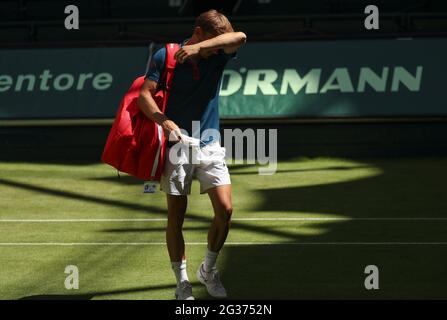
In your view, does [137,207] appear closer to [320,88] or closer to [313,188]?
[313,188]

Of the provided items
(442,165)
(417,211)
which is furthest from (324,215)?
(442,165)

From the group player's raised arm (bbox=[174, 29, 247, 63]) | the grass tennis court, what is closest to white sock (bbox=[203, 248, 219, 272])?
the grass tennis court

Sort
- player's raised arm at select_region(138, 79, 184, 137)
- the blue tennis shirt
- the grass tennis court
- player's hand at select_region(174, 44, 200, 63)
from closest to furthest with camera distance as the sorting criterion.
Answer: player's hand at select_region(174, 44, 200, 63) < player's raised arm at select_region(138, 79, 184, 137) < the blue tennis shirt < the grass tennis court

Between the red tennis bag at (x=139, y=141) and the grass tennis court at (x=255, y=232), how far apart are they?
1.25 meters

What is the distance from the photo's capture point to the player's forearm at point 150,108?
8664 millimetres

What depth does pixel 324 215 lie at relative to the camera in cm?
1410

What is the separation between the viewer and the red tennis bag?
29.2 ft

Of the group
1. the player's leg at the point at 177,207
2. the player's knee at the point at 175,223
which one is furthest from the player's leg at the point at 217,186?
the player's knee at the point at 175,223

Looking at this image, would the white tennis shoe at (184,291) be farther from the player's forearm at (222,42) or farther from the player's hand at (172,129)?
the player's forearm at (222,42)

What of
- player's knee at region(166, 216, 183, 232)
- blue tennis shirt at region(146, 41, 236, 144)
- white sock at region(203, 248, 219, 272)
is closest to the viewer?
blue tennis shirt at region(146, 41, 236, 144)

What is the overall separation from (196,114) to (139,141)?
1.64 feet

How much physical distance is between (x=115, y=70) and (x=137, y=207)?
614 centimetres

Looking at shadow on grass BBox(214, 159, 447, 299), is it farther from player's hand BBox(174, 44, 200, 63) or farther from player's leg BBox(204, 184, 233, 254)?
player's hand BBox(174, 44, 200, 63)
